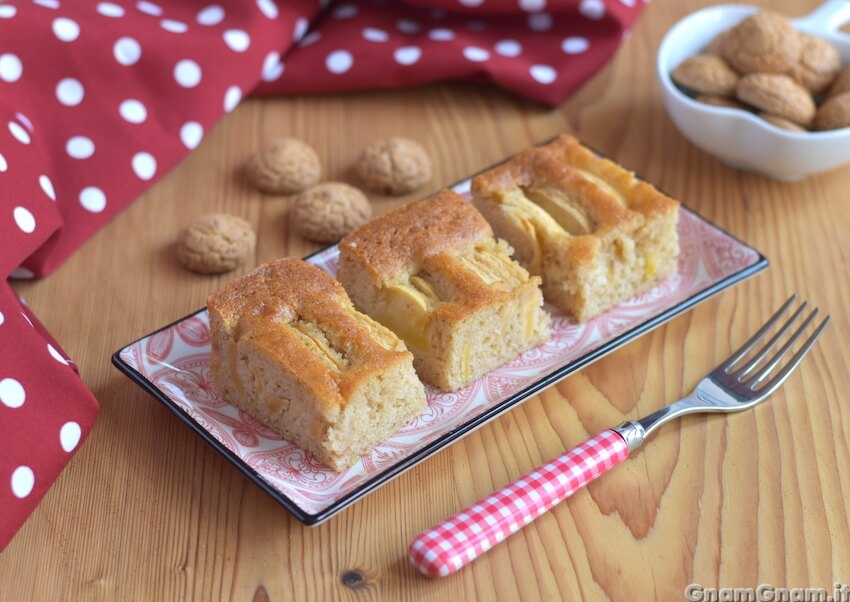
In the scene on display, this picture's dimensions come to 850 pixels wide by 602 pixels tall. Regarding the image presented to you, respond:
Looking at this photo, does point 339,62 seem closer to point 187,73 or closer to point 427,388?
point 187,73

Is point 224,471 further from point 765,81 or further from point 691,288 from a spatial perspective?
point 765,81

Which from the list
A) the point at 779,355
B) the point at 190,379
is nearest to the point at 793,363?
the point at 779,355

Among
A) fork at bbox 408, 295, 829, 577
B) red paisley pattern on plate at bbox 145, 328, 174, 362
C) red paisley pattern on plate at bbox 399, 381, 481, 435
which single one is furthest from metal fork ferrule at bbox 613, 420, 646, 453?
red paisley pattern on plate at bbox 145, 328, 174, 362

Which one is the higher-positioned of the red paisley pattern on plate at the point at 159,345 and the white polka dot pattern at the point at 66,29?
the white polka dot pattern at the point at 66,29

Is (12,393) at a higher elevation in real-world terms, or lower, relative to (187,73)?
lower

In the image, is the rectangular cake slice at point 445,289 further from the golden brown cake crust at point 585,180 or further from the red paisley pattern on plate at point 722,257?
the red paisley pattern on plate at point 722,257

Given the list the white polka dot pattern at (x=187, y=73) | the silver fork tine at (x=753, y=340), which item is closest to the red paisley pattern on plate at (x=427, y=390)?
the silver fork tine at (x=753, y=340)
